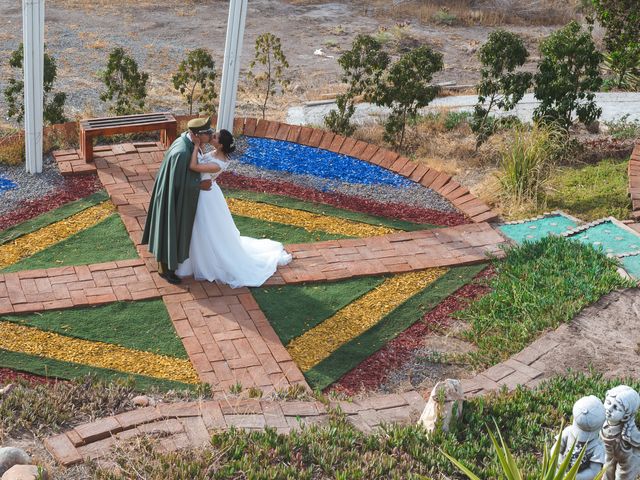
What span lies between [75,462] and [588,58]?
758 centimetres

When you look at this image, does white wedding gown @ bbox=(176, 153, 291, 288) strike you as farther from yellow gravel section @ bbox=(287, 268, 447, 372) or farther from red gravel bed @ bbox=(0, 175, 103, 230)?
red gravel bed @ bbox=(0, 175, 103, 230)

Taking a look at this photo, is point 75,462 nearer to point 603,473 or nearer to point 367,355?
point 367,355

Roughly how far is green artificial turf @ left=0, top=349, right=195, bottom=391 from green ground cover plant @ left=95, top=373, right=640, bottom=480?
3.09 feet

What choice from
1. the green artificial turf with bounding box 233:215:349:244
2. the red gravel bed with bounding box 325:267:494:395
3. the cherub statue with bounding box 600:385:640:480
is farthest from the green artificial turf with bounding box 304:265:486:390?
the cherub statue with bounding box 600:385:640:480

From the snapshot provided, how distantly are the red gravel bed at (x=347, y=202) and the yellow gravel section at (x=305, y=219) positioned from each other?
0.92 ft

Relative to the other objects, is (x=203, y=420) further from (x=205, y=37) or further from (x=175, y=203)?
(x=205, y=37)

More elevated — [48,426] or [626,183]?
[626,183]

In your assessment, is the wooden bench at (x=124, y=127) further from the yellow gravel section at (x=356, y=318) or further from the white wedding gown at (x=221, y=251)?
the yellow gravel section at (x=356, y=318)

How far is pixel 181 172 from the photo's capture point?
7438 mm

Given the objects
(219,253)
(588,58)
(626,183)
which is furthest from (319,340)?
(588,58)

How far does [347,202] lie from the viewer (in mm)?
9484

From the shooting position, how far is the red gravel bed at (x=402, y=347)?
6.88m

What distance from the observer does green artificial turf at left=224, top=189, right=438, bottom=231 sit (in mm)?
9148

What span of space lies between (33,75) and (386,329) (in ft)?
14.1
